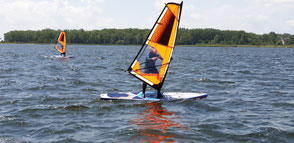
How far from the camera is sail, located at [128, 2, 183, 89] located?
1568cm

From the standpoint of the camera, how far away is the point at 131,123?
42.5 ft

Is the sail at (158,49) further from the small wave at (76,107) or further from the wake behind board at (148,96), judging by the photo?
the small wave at (76,107)

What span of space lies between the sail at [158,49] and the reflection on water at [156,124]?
1.61m

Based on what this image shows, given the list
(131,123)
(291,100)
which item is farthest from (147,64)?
(291,100)

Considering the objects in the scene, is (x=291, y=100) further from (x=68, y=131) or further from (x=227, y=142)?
(x=68, y=131)

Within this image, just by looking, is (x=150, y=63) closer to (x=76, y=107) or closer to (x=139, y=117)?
(x=139, y=117)

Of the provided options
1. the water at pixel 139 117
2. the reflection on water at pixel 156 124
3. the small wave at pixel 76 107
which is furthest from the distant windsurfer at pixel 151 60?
the small wave at pixel 76 107

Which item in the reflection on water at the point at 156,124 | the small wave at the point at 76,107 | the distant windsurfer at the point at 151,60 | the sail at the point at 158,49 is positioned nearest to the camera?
the reflection on water at the point at 156,124

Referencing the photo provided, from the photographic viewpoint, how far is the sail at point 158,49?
51.4 ft

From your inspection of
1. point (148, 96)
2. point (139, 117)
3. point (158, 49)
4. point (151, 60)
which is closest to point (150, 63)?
point (151, 60)

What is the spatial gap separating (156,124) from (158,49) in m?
4.66

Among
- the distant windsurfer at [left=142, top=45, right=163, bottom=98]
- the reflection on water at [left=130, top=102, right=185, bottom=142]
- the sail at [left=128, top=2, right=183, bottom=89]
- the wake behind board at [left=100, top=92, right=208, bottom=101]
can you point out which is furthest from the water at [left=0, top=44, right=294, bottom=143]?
the distant windsurfer at [left=142, top=45, right=163, bottom=98]

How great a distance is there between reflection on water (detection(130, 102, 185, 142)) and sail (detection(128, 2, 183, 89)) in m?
1.61

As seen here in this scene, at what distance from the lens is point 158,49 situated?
53.3 feet
